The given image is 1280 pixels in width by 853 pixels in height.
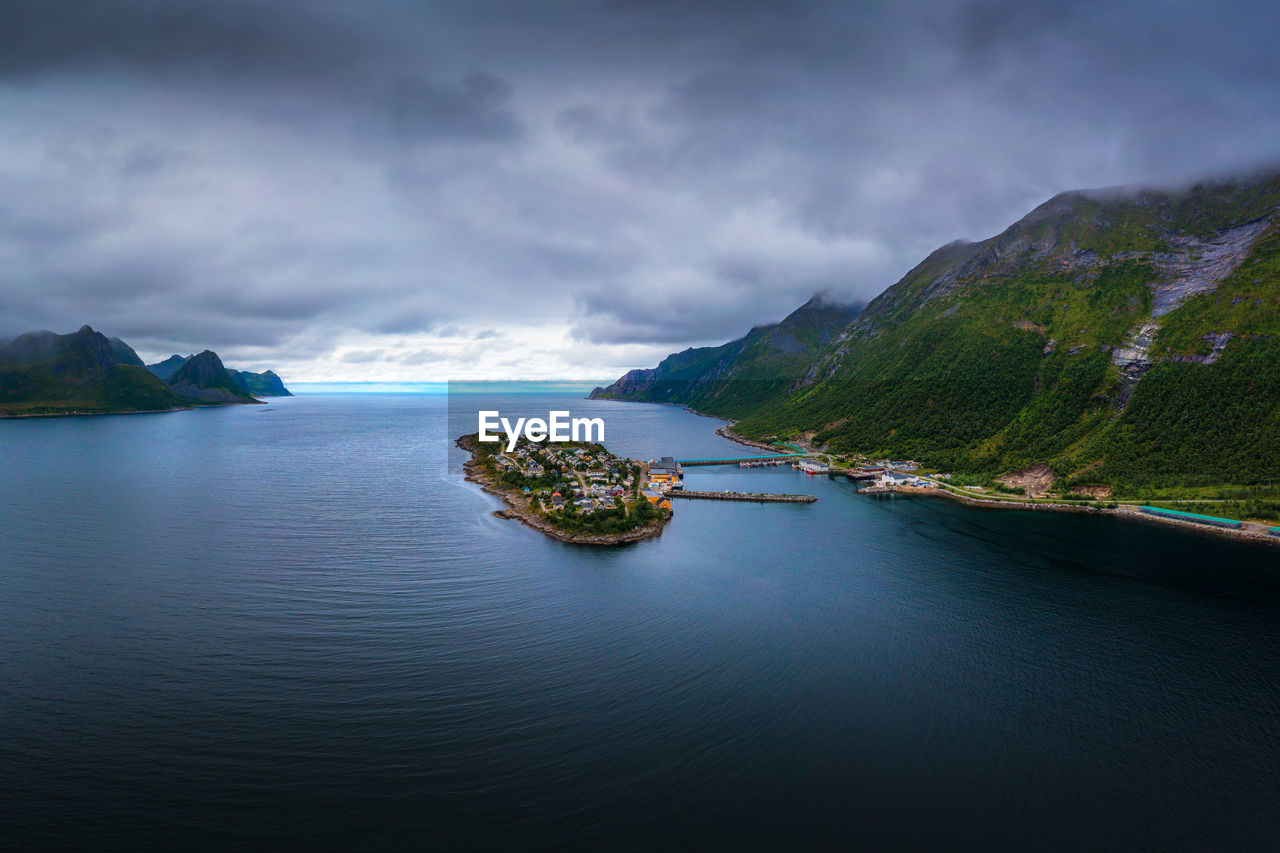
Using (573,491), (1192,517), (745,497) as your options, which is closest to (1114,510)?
(1192,517)

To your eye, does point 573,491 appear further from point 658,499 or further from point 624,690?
point 624,690

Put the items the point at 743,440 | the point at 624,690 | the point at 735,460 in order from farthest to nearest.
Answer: the point at 743,440
the point at 735,460
the point at 624,690

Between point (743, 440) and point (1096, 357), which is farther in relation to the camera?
point (743, 440)

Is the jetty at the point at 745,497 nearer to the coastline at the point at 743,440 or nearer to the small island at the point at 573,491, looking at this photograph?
the small island at the point at 573,491

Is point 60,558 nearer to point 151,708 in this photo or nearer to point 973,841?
point 151,708

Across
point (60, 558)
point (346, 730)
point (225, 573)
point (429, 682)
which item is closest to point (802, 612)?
point (429, 682)

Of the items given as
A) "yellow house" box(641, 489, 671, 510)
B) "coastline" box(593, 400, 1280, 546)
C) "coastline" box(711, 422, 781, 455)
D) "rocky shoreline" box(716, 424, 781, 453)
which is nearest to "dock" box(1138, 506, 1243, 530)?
"coastline" box(593, 400, 1280, 546)

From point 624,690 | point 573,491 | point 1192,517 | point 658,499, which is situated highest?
point 573,491

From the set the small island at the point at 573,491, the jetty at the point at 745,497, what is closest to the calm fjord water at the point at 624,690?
the small island at the point at 573,491
